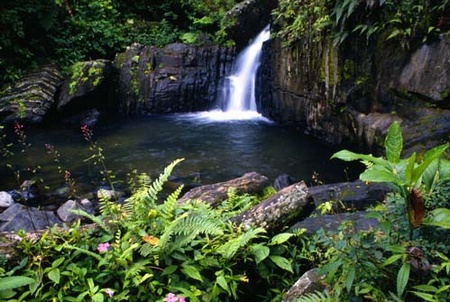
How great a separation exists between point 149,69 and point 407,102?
31.2 ft

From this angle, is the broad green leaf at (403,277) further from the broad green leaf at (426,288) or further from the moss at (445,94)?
the moss at (445,94)

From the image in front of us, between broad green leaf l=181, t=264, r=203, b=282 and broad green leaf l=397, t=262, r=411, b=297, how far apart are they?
118cm

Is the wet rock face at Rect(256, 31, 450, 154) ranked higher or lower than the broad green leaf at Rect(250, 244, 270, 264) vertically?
higher

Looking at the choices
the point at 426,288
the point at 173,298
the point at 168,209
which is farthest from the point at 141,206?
the point at 426,288

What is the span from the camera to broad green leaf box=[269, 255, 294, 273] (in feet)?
8.98

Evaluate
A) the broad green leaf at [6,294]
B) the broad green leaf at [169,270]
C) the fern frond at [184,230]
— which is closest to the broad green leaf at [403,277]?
the fern frond at [184,230]

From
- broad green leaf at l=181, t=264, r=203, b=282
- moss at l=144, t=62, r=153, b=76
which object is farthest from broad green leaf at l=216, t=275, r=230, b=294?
moss at l=144, t=62, r=153, b=76

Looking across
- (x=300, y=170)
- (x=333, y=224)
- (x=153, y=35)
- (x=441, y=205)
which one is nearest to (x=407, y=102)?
(x=300, y=170)

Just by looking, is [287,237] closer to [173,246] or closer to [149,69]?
[173,246]

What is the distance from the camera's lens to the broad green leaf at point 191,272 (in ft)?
8.45

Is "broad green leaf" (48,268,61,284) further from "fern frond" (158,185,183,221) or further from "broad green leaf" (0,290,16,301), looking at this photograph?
"fern frond" (158,185,183,221)

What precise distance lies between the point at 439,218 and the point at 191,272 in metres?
1.54

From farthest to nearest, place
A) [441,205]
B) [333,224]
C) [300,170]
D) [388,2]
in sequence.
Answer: [300,170] → [388,2] → [333,224] → [441,205]

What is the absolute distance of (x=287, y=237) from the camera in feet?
9.35
